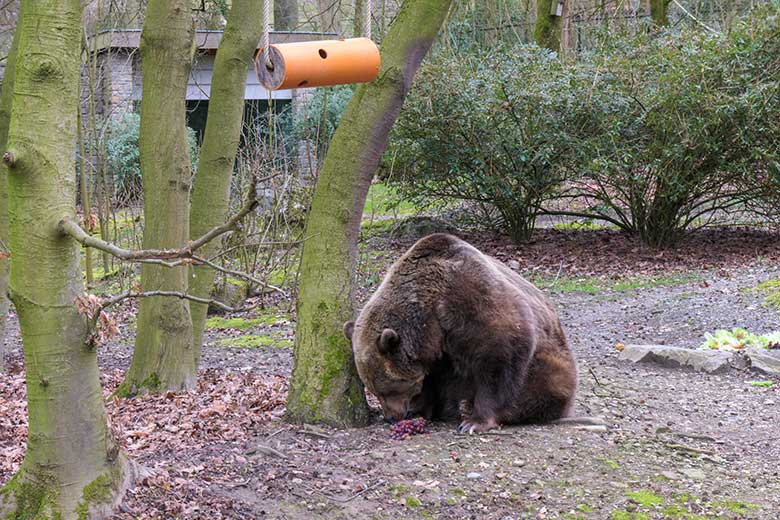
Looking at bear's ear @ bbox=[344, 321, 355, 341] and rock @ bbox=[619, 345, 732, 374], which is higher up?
bear's ear @ bbox=[344, 321, 355, 341]

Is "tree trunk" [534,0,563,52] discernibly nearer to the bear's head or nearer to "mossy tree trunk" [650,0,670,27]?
"mossy tree trunk" [650,0,670,27]

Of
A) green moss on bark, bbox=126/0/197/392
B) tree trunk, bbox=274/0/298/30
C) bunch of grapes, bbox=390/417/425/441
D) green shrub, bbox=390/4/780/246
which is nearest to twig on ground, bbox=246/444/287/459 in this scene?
bunch of grapes, bbox=390/417/425/441

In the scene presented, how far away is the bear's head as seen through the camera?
591cm

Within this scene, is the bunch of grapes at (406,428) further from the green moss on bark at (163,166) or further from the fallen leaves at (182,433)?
the green moss on bark at (163,166)

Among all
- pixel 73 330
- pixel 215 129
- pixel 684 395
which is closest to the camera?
pixel 73 330

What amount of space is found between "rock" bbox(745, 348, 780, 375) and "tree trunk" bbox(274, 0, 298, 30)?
58.4ft

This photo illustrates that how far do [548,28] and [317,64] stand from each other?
58.4ft

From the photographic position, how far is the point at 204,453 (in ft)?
17.0

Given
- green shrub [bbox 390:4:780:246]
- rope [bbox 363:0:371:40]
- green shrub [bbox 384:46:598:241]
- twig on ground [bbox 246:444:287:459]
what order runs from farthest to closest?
green shrub [bbox 384:46:598:241] → green shrub [bbox 390:4:780:246] → twig on ground [bbox 246:444:287:459] → rope [bbox 363:0:371:40]

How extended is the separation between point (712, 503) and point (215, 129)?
15.7ft

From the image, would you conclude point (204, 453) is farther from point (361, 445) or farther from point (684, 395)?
point (684, 395)

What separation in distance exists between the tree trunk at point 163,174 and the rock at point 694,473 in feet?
12.9

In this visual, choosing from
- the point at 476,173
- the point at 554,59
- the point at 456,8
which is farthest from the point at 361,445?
the point at 456,8

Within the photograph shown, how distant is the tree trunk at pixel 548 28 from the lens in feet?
69.5
